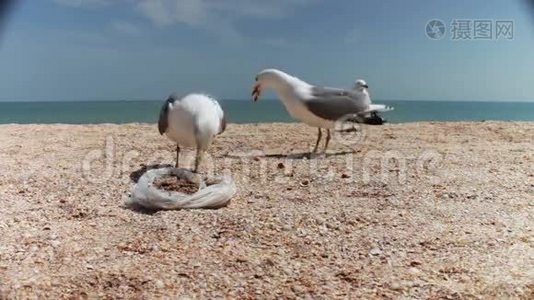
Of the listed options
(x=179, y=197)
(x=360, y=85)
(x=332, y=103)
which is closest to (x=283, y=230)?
(x=179, y=197)

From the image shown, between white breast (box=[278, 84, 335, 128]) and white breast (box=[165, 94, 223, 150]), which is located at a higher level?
white breast (box=[278, 84, 335, 128])

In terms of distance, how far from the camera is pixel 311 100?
6.05 m

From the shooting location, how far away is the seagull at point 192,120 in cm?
431

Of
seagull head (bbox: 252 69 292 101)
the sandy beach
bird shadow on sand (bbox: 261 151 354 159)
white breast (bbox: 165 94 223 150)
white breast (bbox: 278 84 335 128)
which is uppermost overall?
seagull head (bbox: 252 69 292 101)

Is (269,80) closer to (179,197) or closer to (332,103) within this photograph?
(332,103)

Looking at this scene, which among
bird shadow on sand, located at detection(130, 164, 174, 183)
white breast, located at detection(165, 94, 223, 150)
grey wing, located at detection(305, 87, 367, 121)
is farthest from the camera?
grey wing, located at detection(305, 87, 367, 121)

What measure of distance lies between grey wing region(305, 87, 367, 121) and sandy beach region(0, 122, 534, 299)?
26.4 inches

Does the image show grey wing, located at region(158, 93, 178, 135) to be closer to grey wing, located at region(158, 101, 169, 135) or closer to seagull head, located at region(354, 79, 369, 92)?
grey wing, located at region(158, 101, 169, 135)

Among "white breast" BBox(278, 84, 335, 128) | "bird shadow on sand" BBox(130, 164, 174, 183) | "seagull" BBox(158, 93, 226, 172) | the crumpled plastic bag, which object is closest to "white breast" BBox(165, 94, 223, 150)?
"seagull" BBox(158, 93, 226, 172)

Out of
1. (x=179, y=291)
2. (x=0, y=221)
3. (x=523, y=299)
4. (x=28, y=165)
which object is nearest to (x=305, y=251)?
(x=179, y=291)

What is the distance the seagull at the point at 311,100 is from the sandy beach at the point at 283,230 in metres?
0.65

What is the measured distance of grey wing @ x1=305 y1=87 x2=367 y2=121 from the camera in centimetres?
607

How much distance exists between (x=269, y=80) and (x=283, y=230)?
3490 millimetres

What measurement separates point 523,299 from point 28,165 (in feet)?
14.7
